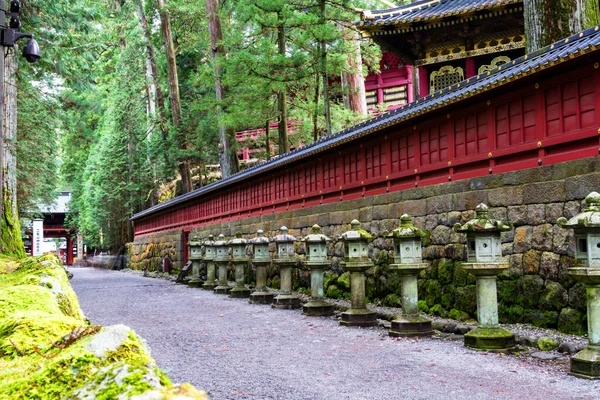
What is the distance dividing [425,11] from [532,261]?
11014 mm

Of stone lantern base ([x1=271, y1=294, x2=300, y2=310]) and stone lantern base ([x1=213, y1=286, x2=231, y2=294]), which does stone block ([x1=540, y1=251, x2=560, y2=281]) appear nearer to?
stone lantern base ([x1=271, y1=294, x2=300, y2=310])

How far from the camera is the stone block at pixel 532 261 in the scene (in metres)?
7.95

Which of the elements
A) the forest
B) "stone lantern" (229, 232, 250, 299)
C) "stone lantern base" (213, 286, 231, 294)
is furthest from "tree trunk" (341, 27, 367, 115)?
"stone lantern base" (213, 286, 231, 294)

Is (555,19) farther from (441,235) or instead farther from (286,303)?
(286,303)

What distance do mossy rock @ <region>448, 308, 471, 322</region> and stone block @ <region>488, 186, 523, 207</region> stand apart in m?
1.80

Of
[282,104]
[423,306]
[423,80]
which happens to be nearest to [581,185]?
[423,306]

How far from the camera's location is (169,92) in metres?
32.8

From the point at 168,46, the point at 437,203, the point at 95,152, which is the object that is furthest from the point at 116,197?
the point at 437,203

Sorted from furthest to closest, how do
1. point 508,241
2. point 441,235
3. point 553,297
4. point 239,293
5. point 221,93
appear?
point 221,93 < point 239,293 < point 441,235 < point 508,241 < point 553,297

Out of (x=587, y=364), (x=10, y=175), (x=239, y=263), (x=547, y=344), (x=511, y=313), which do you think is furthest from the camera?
(x=239, y=263)

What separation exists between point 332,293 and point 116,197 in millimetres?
27650

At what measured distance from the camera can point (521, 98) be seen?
28.5 feet

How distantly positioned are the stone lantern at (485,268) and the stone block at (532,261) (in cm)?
87

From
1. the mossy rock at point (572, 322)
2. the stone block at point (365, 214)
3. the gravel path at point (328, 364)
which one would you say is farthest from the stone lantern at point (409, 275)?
the stone block at point (365, 214)
